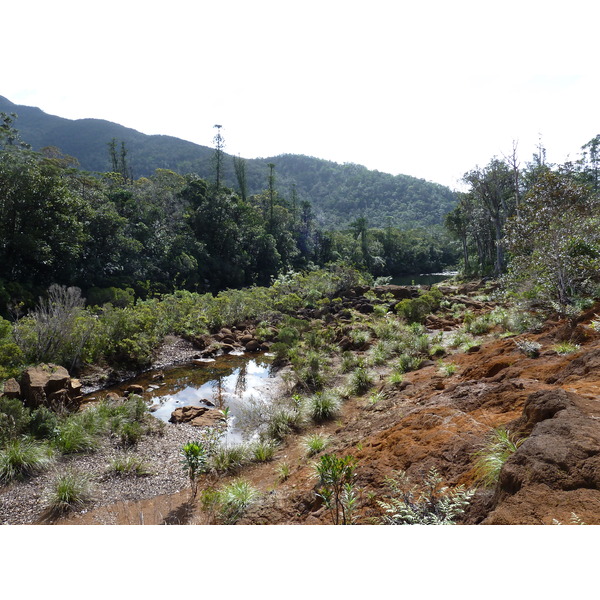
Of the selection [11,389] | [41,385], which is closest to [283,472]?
[41,385]

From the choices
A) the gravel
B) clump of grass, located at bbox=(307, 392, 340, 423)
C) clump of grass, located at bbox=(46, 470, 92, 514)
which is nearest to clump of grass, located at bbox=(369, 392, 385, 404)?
clump of grass, located at bbox=(307, 392, 340, 423)

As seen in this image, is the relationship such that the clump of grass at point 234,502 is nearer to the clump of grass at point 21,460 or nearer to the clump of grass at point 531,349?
the clump of grass at point 21,460

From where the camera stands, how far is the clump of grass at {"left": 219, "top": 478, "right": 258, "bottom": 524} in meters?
4.11

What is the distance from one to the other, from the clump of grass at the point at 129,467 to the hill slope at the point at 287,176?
81.8 m

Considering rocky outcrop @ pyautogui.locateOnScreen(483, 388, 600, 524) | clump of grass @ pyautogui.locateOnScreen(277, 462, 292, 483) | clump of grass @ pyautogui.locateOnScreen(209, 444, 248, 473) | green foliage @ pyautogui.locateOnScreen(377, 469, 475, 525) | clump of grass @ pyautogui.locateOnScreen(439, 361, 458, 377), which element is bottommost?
clump of grass @ pyautogui.locateOnScreen(209, 444, 248, 473)

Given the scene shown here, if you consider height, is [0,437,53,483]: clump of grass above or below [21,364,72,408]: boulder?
below

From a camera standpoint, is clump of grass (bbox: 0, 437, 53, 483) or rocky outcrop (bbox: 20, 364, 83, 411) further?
rocky outcrop (bbox: 20, 364, 83, 411)

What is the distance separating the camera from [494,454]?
9.66ft

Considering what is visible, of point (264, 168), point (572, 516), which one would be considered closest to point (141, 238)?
point (572, 516)

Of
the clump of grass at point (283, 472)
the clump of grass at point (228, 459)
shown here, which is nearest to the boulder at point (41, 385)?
the clump of grass at point (228, 459)

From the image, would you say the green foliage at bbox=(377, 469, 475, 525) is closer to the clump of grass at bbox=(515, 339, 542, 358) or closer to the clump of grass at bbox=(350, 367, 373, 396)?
the clump of grass at bbox=(515, 339, 542, 358)

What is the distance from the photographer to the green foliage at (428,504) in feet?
8.14

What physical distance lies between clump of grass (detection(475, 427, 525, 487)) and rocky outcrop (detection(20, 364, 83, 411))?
22.7 feet
